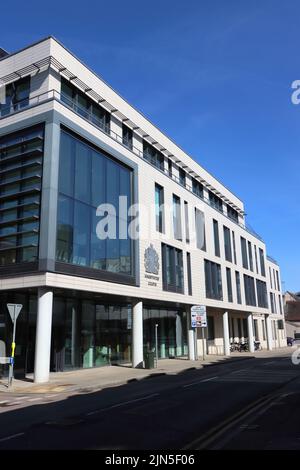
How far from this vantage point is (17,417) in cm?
1066

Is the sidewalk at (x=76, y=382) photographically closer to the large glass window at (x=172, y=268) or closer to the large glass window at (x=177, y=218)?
the large glass window at (x=172, y=268)

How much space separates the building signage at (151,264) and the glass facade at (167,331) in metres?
4.35

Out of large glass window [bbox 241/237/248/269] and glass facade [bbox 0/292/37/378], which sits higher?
large glass window [bbox 241/237/248/269]

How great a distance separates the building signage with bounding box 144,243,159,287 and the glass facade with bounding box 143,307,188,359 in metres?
4.35

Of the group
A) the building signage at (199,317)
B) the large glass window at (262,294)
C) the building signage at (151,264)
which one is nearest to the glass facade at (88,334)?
the building signage at (151,264)

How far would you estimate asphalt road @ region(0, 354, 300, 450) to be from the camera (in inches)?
302

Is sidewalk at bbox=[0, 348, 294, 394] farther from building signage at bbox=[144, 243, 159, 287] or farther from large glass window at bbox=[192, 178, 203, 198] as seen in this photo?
large glass window at bbox=[192, 178, 203, 198]

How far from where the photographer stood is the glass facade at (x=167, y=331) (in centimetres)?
3319

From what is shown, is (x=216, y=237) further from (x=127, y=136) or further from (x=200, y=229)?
(x=127, y=136)

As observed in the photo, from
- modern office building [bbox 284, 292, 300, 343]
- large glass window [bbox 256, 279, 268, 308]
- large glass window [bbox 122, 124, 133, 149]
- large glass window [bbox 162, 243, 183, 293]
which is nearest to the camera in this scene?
large glass window [bbox 122, 124, 133, 149]

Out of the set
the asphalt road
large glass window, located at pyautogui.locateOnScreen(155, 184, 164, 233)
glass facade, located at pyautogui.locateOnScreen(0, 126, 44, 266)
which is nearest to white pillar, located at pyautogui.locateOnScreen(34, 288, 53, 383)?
glass facade, located at pyautogui.locateOnScreen(0, 126, 44, 266)

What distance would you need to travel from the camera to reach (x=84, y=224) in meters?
22.9
